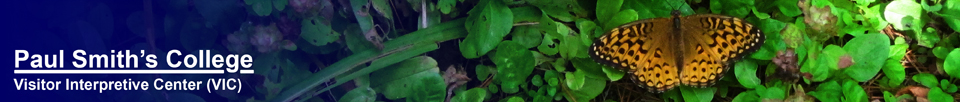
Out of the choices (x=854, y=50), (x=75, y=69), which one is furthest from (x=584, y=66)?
(x=75, y=69)

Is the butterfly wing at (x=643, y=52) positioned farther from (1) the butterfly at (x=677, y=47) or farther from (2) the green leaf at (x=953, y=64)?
(2) the green leaf at (x=953, y=64)

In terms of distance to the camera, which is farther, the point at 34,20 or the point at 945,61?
the point at 945,61

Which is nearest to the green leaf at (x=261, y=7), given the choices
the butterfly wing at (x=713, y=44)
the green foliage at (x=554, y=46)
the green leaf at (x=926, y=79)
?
the green foliage at (x=554, y=46)

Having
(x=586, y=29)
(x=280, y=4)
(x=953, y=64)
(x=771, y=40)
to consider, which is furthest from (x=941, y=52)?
(x=280, y=4)

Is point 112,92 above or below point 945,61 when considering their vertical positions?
below

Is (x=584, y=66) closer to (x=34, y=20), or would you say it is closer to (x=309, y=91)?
(x=309, y=91)
